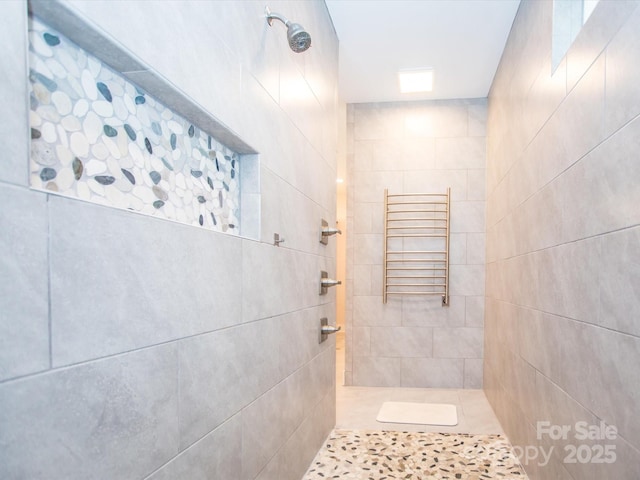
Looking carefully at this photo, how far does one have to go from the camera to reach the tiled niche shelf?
774mm

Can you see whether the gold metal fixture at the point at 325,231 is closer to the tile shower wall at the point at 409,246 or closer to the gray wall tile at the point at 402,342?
the tile shower wall at the point at 409,246

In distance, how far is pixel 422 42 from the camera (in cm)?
309

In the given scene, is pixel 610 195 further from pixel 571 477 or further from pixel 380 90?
pixel 380 90

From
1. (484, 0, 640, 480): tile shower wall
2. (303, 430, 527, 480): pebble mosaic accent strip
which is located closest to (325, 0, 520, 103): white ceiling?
(484, 0, 640, 480): tile shower wall

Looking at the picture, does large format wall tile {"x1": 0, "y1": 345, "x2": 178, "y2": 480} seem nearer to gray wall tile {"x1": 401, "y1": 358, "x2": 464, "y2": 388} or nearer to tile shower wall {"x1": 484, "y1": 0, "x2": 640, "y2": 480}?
tile shower wall {"x1": 484, "y1": 0, "x2": 640, "y2": 480}

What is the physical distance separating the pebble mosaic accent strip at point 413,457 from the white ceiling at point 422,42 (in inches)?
105

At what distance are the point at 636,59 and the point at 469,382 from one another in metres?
3.35

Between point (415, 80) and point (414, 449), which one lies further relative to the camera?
point (415, 80)

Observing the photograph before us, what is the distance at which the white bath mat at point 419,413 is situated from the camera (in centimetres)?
310

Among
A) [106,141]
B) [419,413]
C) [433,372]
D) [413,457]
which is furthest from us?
[433,372]

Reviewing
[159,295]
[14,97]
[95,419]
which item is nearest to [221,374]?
[159,295]

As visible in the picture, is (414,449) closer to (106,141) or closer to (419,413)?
(419,413)

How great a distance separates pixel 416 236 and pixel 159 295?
3287 mm

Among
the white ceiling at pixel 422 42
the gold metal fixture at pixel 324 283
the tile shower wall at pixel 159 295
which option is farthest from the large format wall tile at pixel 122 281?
the white ceiling at pixel 422 42
